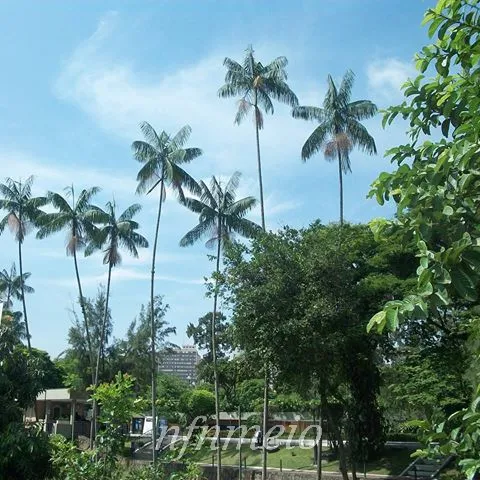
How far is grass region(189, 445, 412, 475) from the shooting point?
28.1 meters

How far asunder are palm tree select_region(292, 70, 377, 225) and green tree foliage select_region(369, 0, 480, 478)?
27.0m

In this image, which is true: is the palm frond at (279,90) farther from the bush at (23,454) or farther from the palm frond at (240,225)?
the bush at (23,454)

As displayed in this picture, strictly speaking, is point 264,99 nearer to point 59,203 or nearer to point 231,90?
point 231,90

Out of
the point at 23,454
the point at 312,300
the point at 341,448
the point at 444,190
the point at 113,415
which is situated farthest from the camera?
the point at 341,448

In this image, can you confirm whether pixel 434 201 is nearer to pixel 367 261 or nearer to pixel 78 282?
pixel 367 261

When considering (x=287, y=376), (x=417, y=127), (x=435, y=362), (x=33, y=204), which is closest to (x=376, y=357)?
(x=435, y=362)

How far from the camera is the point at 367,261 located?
77.3ft

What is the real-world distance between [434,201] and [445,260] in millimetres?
406

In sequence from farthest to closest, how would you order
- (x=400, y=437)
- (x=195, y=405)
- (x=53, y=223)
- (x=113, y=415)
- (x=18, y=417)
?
1. (x=195, y=405)
2. (x=53, y=223)
3. (x=400, y=437)
4. (x=18, y=417)
5. (x=113, y=415)

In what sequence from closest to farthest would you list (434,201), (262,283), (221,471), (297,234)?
(434,201), (262,283), (297,234), (221,471)

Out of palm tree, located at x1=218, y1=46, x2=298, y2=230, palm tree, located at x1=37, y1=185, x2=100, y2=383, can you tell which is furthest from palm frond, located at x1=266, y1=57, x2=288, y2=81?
palm tree, located at x1=37, y1=185, x2=100, y2=383

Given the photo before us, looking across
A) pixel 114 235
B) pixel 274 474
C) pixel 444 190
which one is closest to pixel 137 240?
pixel 114 235

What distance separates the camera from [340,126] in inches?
1240

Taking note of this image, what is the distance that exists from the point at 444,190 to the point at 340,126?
1140 inches
